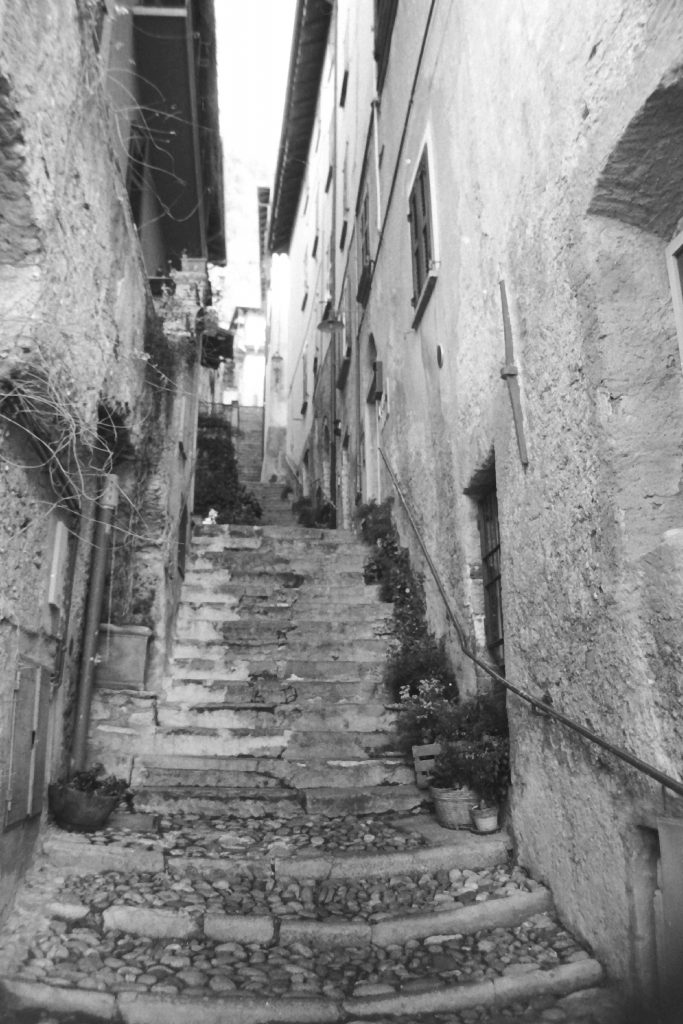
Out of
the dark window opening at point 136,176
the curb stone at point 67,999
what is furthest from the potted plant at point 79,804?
the dark window opening at point 136,176

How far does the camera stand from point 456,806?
3893 mm

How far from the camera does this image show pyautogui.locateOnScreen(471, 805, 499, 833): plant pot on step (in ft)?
12.4

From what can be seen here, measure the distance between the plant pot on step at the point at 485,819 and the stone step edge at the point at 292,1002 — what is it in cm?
105

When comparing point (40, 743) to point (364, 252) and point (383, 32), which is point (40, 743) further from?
point (383, 32)

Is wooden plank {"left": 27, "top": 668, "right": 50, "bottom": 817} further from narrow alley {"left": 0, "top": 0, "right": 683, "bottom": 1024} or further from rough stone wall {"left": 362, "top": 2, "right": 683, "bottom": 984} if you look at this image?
rough stone wall {"left": 362, "top": 2, "right": 683, "bottom": 984}

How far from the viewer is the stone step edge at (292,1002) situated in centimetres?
257

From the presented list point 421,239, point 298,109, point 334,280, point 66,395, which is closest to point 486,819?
point 66,395

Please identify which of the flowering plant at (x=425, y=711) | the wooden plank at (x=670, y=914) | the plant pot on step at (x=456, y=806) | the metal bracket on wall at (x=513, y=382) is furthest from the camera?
the flowering plant at (x=425, y=711)

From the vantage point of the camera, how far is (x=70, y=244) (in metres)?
3.58

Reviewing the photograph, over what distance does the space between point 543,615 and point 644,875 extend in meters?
1.17

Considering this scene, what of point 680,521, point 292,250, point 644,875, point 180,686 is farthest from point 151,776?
point 292,250

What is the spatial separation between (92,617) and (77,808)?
44.8 inches

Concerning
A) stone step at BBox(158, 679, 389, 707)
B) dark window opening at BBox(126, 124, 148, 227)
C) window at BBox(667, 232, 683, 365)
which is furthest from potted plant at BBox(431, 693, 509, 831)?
dark window opening at BBox(126, 124, 148, 227)

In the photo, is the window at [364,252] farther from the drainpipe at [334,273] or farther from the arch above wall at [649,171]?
the arch above wall at [649,171]
